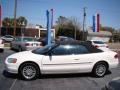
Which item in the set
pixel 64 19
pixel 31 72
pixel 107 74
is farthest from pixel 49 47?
pixel 64 19

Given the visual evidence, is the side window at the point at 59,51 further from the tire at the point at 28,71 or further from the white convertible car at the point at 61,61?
the tire at the point at 28,71

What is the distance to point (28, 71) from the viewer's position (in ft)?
30.2

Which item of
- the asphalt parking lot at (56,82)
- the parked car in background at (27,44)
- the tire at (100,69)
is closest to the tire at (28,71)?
the asphalt parking lot at (56,82)

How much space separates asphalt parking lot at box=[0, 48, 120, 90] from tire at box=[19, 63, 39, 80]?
0.68 ft

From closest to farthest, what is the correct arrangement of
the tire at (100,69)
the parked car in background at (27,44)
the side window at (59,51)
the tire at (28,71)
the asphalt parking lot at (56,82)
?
the asphalt parking lot at (56,82), the tire at (28,71), the side window at (59,51), the tire at (100,69), the parked car in background at (27,44)

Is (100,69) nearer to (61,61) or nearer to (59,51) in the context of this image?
(61,61)

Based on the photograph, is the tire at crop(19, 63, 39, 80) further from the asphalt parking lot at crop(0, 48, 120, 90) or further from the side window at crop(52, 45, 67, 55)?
the side window at crop(52, 45, 67, 55)

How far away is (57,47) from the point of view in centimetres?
960

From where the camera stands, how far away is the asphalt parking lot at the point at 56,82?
8183 millimetres

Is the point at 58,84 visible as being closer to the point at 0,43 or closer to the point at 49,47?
the point at 49,47

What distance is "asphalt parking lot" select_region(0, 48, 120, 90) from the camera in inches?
322

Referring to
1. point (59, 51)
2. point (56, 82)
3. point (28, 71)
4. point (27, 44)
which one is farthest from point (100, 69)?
point (27, 44)

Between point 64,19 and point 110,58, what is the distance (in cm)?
8570

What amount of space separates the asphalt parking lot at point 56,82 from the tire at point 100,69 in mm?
213
